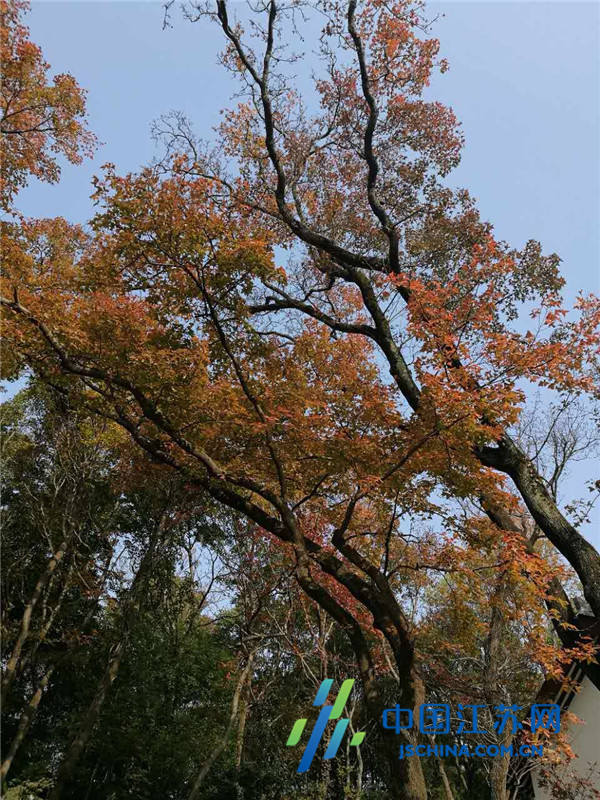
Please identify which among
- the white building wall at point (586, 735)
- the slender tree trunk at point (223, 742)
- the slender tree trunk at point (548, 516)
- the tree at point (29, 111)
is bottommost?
the slender tree trunk at point (223, 742)

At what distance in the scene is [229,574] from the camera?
13547 millimetres

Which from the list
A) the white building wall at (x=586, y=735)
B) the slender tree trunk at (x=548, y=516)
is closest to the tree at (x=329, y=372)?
the slender tree trunk at (x=548, y=516)

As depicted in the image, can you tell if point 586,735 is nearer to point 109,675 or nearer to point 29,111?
point 109,675

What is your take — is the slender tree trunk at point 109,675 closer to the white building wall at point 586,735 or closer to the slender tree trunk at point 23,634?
the slender tree trunk at point 23,634

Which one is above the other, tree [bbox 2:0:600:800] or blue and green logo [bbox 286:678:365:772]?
tree [bbox 2:0:600:800]

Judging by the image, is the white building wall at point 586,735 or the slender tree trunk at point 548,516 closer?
the slender tree trunk at point 548,516

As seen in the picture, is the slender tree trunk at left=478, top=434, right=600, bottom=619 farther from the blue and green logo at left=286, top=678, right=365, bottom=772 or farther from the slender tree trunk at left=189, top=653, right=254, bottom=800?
the slender tree trunk at left=189, top=653, right=254, bottom=800

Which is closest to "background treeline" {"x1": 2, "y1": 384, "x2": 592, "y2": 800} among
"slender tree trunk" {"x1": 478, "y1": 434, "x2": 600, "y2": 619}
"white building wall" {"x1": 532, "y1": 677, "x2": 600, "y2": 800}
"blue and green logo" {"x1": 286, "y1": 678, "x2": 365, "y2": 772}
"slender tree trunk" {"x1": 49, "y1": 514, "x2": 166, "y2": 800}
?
"slender tree trunk" {"x1": 49, "y1": 514, "x2": 166, "y2": 800}

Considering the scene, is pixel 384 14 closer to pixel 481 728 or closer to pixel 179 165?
pixel 179 165

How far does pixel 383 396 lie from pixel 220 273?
2.31 metres

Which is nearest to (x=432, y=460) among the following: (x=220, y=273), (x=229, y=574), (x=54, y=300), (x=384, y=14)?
(x=220, y=273)

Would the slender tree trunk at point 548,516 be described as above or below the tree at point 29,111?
below

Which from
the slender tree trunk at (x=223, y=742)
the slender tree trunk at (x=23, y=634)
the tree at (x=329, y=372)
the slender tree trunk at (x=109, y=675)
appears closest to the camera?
the tree at (x=329, y=372)

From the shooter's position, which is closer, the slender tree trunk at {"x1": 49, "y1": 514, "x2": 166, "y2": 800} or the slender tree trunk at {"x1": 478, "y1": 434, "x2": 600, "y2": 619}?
the slender tree trunk at {"x1": 478, "y1": 434, "x2": 600, "y2": 619}
